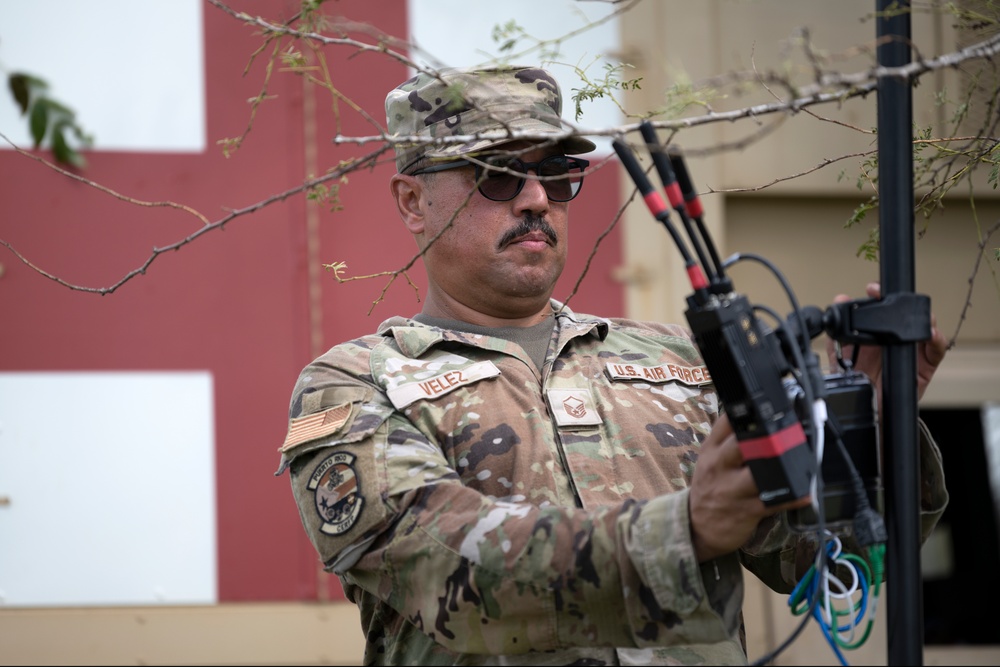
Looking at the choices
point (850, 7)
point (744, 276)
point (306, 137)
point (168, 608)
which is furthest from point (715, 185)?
point (168, 608)

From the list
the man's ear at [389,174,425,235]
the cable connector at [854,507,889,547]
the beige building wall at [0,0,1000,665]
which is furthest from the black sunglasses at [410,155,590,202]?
the beige building wall at [0,0,1000,665]

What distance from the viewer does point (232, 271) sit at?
148 inches

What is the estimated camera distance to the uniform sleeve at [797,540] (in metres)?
1.84

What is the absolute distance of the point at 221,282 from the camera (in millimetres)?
3744

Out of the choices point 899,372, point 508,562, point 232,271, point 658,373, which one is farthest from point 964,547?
point 508,562

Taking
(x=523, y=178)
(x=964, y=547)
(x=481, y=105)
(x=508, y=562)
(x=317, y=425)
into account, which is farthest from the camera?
(x=964, y=547)

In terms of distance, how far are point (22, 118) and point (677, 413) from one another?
2.61m

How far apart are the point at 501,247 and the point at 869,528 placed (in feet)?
3.16

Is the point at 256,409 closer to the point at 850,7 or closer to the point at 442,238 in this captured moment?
the point at 442,238

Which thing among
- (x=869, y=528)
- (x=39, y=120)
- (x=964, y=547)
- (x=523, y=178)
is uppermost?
(x=39, y=120)

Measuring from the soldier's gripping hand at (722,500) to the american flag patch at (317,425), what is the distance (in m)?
0.64

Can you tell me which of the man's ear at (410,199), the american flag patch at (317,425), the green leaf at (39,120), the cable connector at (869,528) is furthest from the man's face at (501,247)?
the green leaf at (39,120)

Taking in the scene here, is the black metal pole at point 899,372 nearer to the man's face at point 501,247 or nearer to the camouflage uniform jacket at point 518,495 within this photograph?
the camouflage uniform jacket at point 518,495

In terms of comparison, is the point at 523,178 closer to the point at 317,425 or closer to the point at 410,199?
the point at 410,199
